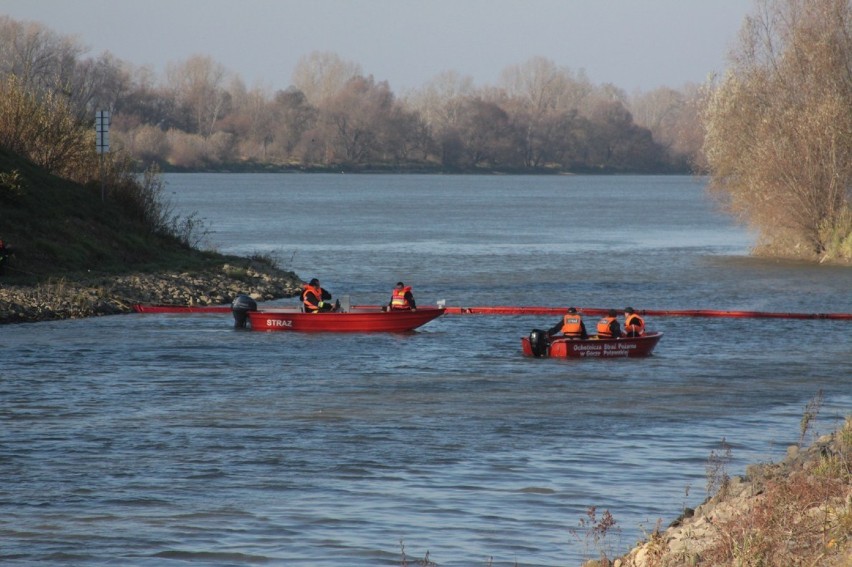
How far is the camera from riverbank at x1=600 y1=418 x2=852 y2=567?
11.0 meters

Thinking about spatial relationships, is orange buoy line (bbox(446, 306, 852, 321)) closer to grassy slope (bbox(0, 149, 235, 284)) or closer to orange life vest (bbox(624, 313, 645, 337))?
orange life vest (bbox(624, 313, 645, 337))

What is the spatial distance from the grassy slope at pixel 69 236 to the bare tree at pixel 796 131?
23.4 m

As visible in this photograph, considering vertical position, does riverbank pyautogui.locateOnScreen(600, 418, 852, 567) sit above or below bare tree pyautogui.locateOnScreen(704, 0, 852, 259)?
below

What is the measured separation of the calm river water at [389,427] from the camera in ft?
47.9

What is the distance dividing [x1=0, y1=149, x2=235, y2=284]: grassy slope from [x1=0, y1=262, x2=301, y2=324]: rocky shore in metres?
0.84

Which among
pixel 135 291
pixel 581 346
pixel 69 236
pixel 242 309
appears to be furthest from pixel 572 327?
pixel 69 236

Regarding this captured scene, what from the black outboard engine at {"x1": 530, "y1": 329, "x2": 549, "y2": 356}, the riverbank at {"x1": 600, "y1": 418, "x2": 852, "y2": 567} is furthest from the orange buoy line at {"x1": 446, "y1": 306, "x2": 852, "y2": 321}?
the riverbank at {"x1": 600, "y1": 418, "x2": 852, "y2": 567}

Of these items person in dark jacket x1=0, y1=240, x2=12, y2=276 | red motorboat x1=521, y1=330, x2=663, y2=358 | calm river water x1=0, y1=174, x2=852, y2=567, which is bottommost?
calm river water x1=0, y1=174, x2=852, y2=567

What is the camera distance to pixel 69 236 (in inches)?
1614

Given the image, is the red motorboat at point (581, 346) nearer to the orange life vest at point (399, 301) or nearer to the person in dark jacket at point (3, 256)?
the orange life vest at point (399, 301)

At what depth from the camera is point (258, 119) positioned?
7141 inches

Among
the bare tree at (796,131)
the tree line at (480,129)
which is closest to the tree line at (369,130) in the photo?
the tree line at (480,129)

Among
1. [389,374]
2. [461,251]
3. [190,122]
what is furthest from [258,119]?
[389,374]

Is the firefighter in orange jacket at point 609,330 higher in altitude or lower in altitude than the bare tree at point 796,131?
lower
